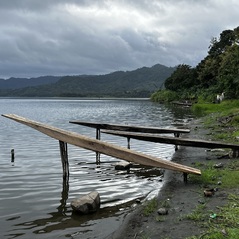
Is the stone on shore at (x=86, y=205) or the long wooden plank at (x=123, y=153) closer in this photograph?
the stone on shore at (x=86, y=205)

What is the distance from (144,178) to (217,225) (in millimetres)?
6942

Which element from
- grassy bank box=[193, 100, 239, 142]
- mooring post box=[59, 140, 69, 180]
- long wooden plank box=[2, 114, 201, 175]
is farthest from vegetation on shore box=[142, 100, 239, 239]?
grassy bank box=[193, 100, 239, 142]

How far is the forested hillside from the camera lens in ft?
175

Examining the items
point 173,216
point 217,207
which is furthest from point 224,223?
point 173,216

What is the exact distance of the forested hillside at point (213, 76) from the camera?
175 feet

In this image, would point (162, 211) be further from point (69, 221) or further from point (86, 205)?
point (69, 221)

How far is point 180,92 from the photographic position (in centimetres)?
10675

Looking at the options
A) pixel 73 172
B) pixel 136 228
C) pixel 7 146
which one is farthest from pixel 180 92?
pixel 136 228

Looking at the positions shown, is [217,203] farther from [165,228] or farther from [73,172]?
[73,172]

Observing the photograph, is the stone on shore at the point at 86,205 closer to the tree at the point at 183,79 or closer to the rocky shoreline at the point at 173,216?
the rocky shoreline at the point at 173,216

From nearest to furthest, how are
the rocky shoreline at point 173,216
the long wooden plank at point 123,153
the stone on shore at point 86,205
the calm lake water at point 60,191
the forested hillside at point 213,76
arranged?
the rocky shoreline at point 173,216, the calm lake water at point 60,191, the stone on shore at point 86,205, the long wooden plank at point 123,153, the forested hillside at point 213,76

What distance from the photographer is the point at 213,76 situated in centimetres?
8675

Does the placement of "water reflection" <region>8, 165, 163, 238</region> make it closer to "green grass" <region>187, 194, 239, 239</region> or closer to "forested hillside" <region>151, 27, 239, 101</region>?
"green grass" <region>187, 194, 239, 239</region>

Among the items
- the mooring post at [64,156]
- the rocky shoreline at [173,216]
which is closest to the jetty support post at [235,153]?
the rocky shoreline at [173,216]
